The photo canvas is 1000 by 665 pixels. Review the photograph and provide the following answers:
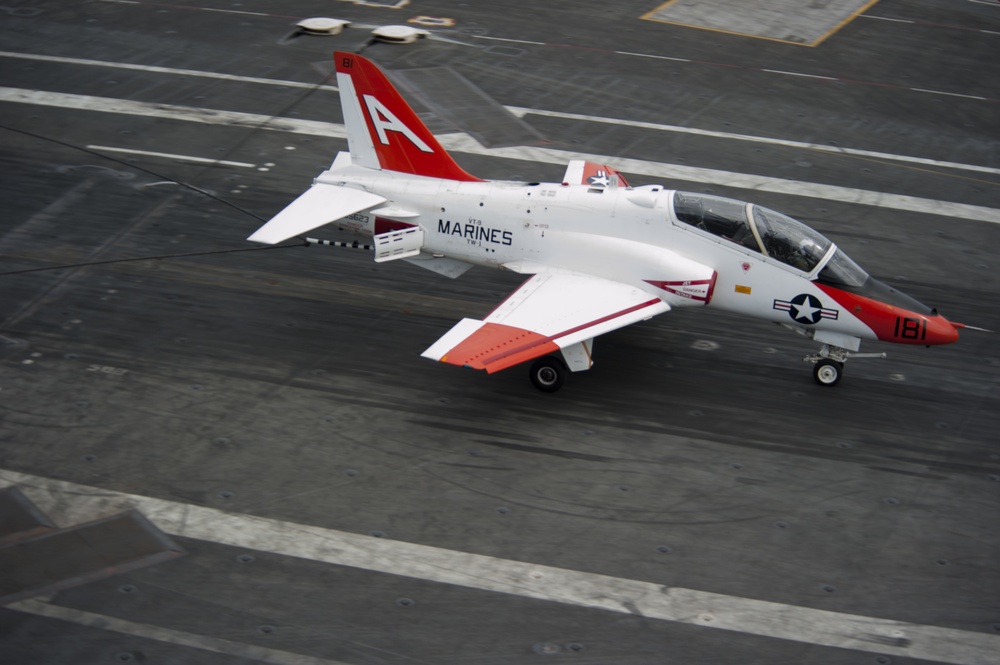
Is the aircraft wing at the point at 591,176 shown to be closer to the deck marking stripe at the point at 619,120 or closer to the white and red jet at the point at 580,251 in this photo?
the white and red jet at the point at 580,251

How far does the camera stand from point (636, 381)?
20.0 meters

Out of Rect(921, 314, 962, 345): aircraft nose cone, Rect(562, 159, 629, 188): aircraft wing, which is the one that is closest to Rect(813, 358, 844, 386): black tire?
Rect(921, 314, 962, 345): aircraft nose cone

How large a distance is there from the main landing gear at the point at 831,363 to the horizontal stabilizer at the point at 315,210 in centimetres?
859

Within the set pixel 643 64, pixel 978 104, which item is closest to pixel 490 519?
pixel 643 64

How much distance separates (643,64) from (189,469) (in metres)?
22.0

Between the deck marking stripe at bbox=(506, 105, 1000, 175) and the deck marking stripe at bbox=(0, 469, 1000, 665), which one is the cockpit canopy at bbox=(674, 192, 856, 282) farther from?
the deck marking stripe at bbox=(506, 105, 1000, 175)

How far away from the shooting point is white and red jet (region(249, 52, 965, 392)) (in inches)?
749

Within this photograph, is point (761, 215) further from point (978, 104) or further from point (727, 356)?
point (978, 104)

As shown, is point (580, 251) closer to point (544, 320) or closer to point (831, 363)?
point (544, 320)

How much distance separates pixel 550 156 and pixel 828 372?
1096cm

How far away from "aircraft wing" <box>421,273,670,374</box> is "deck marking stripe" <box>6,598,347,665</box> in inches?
207

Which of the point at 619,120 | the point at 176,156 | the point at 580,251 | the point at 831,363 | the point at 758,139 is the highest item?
the point at 619,120

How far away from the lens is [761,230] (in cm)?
1938

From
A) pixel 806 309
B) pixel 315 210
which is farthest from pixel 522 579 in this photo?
pixel 315 210
